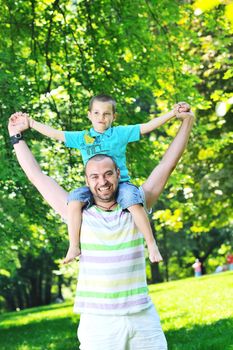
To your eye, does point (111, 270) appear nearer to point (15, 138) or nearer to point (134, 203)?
point (134, 203)

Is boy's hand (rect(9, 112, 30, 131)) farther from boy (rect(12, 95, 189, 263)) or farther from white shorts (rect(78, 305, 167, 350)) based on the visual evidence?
white shorts (rect(78, 305, 167, 350))

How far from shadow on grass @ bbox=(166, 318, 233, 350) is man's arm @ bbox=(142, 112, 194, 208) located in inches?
189

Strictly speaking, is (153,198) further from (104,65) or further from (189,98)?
(189,98)

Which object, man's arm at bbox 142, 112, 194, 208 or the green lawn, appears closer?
man's arm at bbox 142, 112, 194, 208

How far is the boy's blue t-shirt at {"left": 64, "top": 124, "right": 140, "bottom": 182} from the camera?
4.39 m

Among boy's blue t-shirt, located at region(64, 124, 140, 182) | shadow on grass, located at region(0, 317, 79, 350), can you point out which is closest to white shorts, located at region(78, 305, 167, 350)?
boy's blue t-shirt, located at region(64, 124, 140, 182)

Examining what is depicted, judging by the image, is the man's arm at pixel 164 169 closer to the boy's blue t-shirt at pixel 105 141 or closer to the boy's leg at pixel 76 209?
the boy's leg at pixel 76 209

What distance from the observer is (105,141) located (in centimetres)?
455

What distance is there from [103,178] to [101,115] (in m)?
1.62

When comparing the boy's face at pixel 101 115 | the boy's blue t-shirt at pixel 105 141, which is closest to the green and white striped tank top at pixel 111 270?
the boy's blue t-shirt at pixel 105 141

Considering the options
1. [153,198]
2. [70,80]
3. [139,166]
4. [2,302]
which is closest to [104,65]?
[70,80]

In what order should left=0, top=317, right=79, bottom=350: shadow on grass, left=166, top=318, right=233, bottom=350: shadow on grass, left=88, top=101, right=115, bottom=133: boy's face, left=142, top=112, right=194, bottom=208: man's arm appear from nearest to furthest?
left=142, top=112, right=194, bottom=208: man's arm, left=88, top=101, right=115, bottom=133: boy's face, left=166, top=318, right=233, bottom=350: shadow on grass, left=0, top=317, right=79, bottom=350: shadow on grass

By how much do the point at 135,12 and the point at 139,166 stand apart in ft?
8.87

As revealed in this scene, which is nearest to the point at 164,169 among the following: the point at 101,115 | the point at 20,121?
the point at 20,121
